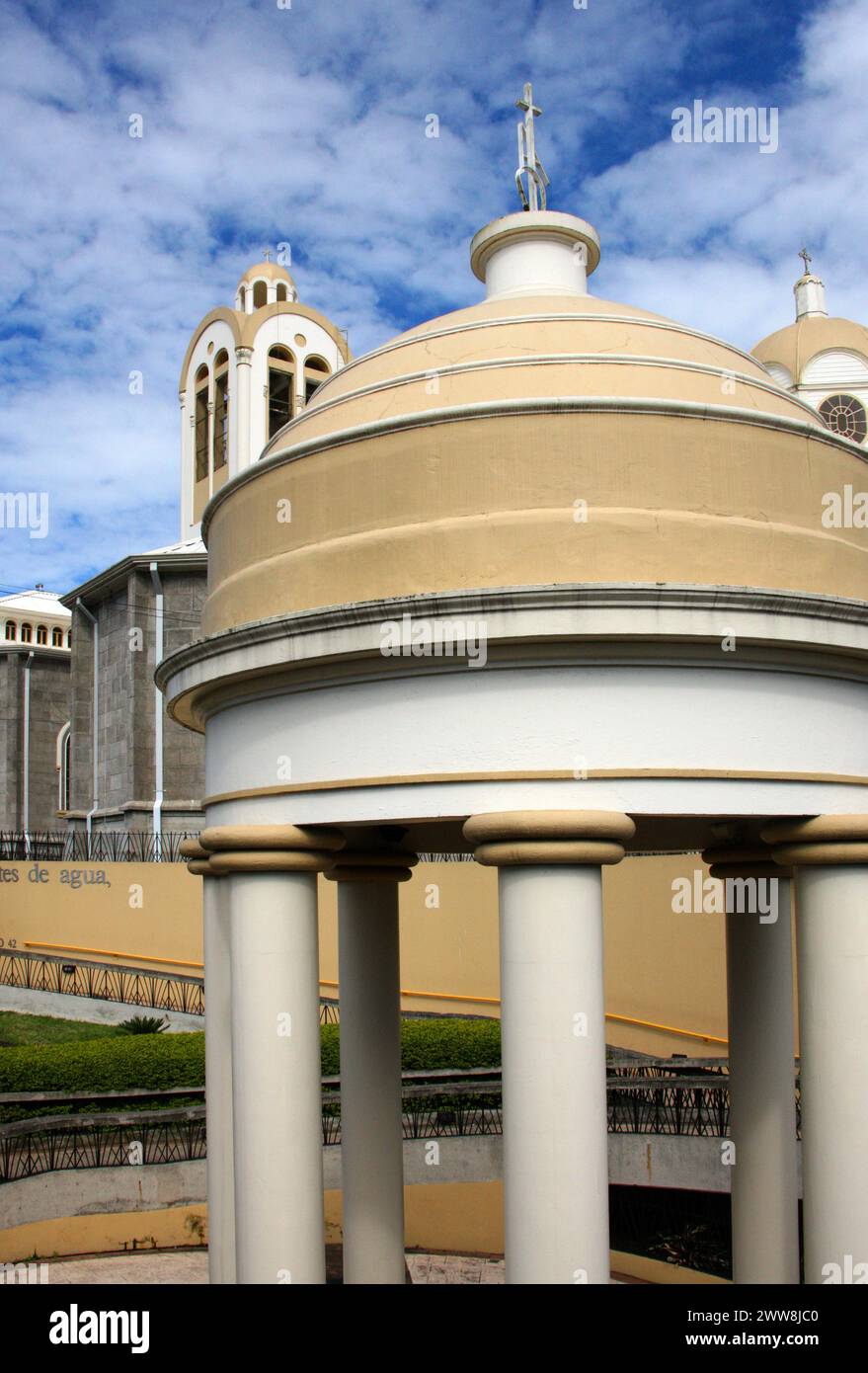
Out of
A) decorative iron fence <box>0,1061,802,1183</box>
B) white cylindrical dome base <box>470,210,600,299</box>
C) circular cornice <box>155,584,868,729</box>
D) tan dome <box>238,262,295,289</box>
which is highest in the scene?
tan dome <box>238,262,295,289</box>

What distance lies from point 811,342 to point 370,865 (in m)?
44.2

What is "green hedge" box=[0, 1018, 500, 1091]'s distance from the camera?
23594 millimetres

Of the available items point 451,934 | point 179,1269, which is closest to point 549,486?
point 179,1269

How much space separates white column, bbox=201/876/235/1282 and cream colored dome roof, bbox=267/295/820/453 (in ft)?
14.9

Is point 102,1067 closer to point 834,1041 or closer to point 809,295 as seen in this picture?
point 834,1041

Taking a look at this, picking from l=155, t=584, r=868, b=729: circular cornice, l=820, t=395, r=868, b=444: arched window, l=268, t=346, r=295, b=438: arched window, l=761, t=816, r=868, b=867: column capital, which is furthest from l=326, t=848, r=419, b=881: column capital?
l=820, t=395, r=868, b=444: arched window

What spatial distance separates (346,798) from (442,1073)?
54.6 feet

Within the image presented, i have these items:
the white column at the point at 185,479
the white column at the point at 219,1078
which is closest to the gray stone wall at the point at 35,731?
the white column at the point at 185,479

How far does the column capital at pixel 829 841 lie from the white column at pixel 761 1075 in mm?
3369

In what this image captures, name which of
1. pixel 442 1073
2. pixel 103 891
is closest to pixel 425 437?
pixel 442 1073

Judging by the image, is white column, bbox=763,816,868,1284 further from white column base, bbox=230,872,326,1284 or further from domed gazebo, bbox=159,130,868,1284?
white column base, bbox=230,872,326,1284

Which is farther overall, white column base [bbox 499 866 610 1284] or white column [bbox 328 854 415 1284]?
white column [bbox 328 854 415 1284]

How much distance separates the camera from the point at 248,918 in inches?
387

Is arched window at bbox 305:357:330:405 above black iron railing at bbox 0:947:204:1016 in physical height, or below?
above
